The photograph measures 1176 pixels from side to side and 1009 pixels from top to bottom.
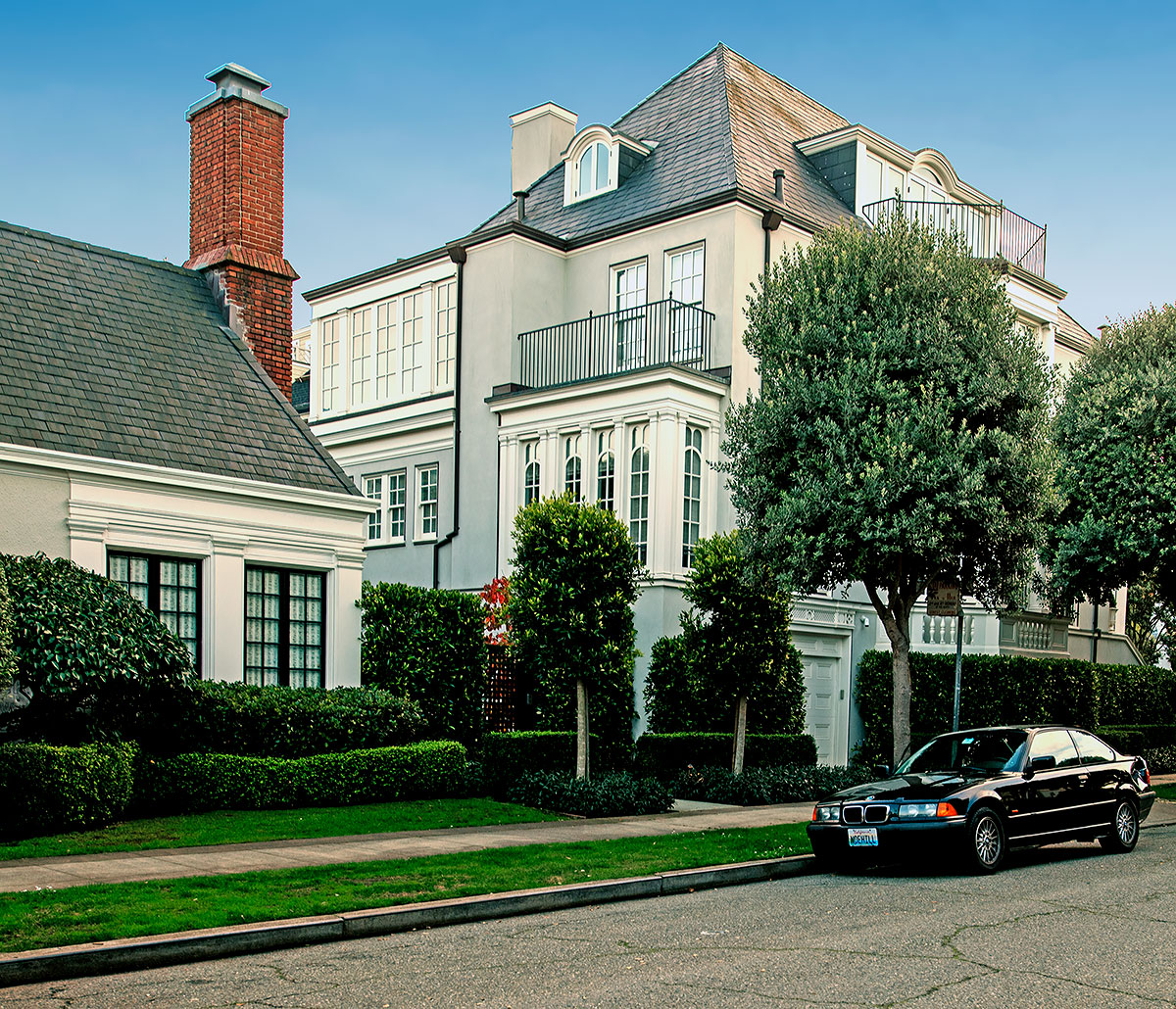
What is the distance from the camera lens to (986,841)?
11.5m

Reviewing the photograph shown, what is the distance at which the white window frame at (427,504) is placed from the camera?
26.0m

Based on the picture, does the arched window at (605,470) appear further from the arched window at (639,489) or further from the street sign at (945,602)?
the street sign at (945,602)

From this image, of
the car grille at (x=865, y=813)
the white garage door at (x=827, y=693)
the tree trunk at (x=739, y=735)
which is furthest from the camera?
the white garage door at (x=827, y=693)

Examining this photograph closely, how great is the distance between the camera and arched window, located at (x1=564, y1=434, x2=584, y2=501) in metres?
22.8

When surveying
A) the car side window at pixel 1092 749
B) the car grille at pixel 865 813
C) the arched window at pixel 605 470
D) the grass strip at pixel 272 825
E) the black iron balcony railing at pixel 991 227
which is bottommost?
the grass strip at pixel 272 825

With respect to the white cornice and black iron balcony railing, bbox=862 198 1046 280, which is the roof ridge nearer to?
the white cornice

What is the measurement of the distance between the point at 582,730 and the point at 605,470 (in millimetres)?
6455

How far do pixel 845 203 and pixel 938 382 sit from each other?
10.4 m

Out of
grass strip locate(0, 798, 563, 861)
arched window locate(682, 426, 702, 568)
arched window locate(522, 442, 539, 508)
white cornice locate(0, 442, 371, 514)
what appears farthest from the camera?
arched window locate(522, 442, 539, 508)

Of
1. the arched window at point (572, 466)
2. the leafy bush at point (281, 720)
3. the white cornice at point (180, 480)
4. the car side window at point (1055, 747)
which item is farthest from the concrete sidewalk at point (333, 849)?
the arched window at point (572, 466)

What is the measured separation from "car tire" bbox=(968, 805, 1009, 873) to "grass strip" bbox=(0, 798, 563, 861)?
580 cm

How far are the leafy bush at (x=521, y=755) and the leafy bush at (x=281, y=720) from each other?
1.32 meters

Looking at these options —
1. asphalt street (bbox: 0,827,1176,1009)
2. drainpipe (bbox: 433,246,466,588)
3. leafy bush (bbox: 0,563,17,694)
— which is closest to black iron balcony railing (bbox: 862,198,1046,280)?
drainpipe (bbox: 433,246,466,588)

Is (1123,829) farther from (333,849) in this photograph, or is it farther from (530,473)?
(530,473)
